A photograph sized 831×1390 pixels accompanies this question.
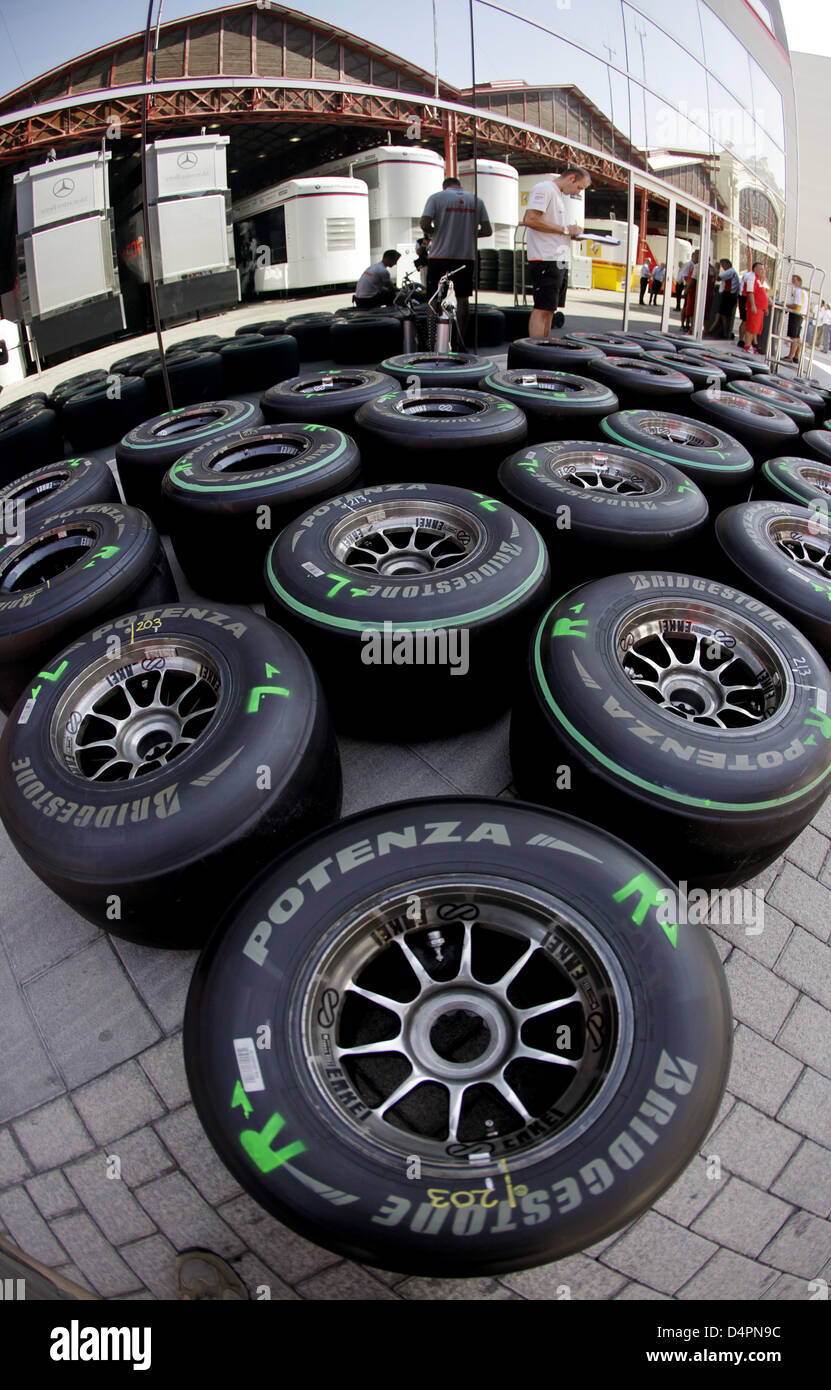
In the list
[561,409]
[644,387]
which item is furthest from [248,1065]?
[644,387]

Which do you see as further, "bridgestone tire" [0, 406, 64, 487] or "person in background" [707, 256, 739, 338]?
"person in background" [707, 256, 739, 338]

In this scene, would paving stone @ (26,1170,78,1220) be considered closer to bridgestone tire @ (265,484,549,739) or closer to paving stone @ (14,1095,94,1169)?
paving stone @ (14,1095,94,1169)

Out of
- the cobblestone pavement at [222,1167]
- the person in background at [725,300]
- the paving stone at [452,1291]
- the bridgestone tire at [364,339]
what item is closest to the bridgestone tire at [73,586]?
the cobblestone pavement at [222,1167]

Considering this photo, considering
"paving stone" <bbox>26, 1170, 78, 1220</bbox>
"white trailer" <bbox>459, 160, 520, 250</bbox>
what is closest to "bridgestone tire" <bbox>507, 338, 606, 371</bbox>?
"white trailer" <bbox>459, 160, 520, 250</bbox>

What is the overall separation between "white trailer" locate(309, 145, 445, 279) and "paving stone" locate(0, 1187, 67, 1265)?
19.8ft

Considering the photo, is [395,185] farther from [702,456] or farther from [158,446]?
[702,456]

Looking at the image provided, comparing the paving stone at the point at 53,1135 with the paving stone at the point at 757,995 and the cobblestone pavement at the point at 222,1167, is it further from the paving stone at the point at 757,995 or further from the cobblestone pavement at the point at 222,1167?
the paving stone at the point at 757,995

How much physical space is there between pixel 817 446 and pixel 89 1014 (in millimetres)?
5348

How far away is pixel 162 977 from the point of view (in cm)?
228

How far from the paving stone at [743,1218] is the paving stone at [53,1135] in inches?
66.4

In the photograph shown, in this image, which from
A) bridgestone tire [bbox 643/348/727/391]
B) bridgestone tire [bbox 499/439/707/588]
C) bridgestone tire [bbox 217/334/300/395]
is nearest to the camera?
bridgestone tire [bbox 499/439/707/588]

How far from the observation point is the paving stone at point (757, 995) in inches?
85.9

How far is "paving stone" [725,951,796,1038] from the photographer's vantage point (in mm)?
2182
